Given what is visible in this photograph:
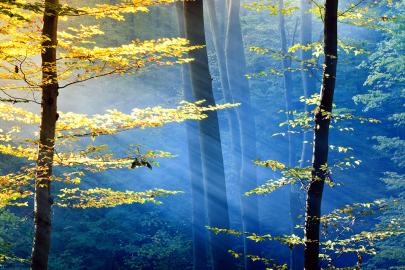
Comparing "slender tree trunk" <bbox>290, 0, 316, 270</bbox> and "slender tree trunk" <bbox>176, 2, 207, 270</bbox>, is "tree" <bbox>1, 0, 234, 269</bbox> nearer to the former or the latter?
"slender tree trunk" <bbox>176, 2, 207, 270</bbox>

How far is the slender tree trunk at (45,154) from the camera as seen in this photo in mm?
4691

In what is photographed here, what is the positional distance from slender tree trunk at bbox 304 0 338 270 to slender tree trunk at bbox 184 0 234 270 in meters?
3.55

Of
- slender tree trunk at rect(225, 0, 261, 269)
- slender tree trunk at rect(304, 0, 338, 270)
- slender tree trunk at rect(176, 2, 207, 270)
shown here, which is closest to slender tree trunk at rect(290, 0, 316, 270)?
slender tree trunk at rect(225, 0, 261, 269)

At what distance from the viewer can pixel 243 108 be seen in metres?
17.6

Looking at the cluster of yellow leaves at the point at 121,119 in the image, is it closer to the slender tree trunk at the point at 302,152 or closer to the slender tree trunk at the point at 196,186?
the slender tree trunk at the point at 196,186

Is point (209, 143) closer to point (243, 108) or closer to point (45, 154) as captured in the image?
point (45, 154)

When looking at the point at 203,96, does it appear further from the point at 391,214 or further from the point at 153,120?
the point at 391,214

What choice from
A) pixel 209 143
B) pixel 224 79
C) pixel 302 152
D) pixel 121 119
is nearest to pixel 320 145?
pixel 121 119

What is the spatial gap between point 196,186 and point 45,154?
8.25 metres

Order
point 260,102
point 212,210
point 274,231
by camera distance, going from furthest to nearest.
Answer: point 260,102 < point 274,231 < point 212,210

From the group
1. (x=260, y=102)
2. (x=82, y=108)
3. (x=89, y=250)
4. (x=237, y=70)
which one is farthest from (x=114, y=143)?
(x=260, y=102)

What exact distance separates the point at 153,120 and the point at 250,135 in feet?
42.0

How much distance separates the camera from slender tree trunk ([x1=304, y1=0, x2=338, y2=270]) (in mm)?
5637

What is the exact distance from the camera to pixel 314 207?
223 inches
